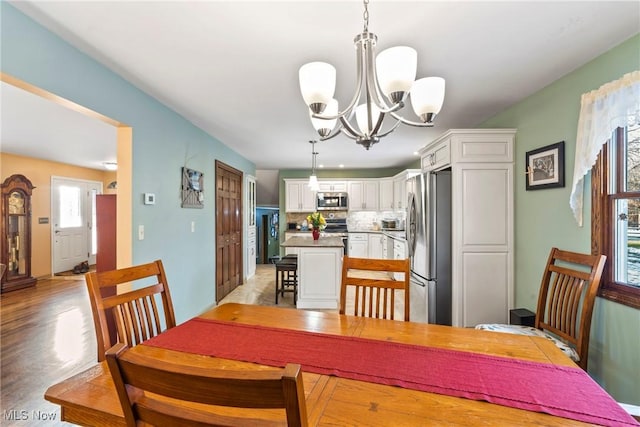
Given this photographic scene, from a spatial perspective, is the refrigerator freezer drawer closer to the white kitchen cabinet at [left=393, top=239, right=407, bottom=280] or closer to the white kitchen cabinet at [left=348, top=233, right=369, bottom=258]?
the white kitchen cabinet at [left=393, top=239, right=407, bottom=280]

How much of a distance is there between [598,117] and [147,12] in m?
2.73

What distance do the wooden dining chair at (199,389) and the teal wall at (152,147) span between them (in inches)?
69.1

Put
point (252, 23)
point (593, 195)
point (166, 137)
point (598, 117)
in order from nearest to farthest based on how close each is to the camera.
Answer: point (252, 23)
point (598, 117)
point (593, 195)
point (166, 137)

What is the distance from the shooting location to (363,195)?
269 inches

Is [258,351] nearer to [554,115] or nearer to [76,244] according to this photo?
[554,115]

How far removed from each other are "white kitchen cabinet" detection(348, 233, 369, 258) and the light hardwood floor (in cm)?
251

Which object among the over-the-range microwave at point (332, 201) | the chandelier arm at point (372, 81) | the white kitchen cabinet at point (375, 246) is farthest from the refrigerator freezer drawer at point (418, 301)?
the over-the-range microwave at point (332, 201)

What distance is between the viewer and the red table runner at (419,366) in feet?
2.83

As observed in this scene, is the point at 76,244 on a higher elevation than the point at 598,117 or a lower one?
lower

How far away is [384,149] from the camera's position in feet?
15.7

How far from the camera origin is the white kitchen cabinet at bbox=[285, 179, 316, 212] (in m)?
6.79

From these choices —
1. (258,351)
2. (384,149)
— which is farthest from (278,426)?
(384,149)

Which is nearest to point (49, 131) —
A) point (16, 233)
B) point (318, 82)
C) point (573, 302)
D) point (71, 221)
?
point (16, 233)

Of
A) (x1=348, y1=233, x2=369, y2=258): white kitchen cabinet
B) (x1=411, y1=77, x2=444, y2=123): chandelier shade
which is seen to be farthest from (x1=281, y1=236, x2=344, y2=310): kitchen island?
(x1=348, y1=233, x2=369, y2=258): white kitchen cabinet
